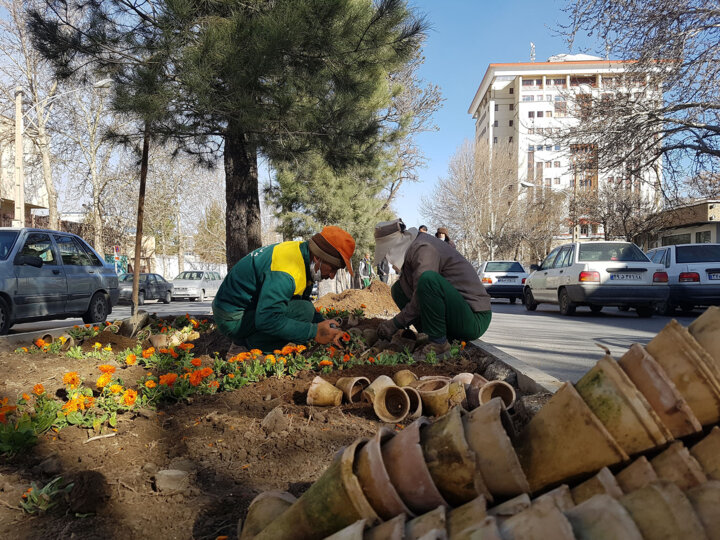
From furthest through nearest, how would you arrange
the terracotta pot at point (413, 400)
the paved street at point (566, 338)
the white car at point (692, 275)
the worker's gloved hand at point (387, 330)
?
the white car at point (692, 275), the paved street at point (566, 338), the worker's gloved hand at point (387, 330), the terracotta pot at point (413, 400)

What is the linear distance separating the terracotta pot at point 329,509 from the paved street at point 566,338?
346 cm

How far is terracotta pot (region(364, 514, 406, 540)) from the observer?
1.06 metres

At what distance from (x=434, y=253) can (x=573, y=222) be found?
132ft

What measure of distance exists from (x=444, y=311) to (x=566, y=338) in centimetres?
452

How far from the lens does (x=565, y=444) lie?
3.83ft

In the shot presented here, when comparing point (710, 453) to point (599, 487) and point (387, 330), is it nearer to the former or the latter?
point (599, 487)

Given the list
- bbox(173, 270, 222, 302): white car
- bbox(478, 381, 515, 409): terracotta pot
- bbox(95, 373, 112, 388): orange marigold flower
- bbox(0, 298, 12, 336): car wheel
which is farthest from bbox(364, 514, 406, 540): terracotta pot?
bbox(173, 270, 222, 302): white car

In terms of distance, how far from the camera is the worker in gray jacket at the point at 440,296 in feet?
14.0

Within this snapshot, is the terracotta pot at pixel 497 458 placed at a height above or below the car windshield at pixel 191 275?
above

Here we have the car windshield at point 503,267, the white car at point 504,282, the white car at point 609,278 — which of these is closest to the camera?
the white car at point 609,278

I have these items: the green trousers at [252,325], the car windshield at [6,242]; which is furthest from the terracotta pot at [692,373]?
the car windshield at [6,242]

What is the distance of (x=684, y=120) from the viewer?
1375 cm

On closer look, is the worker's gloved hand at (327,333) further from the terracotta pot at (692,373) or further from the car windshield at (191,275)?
the car windshield at (191,275)

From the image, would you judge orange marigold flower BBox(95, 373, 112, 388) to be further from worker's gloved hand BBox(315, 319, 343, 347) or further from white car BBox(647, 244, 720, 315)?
white car BBox(647, 244, 720, 315)
